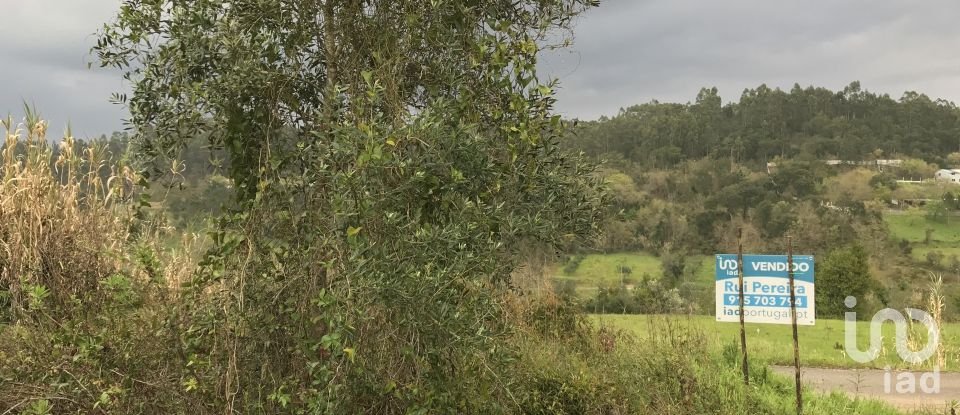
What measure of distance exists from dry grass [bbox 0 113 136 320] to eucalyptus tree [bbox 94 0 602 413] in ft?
4.20

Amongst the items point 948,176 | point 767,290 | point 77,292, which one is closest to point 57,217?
point 77,292

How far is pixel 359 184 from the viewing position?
290cm

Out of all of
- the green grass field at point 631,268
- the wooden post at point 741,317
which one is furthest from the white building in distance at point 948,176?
the wooden post at point 741,317

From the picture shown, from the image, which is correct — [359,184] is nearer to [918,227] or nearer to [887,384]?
[887,384]

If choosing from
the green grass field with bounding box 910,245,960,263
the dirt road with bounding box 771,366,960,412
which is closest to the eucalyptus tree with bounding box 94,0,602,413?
the dirt road with bounding box 771,366,960,412

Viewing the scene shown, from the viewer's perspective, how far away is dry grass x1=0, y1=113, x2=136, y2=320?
4.65 meters

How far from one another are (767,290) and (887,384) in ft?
11.9

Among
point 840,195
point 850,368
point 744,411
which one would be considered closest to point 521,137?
point 744,411

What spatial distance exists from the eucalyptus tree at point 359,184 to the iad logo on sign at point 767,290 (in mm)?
5213

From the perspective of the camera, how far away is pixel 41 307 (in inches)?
164

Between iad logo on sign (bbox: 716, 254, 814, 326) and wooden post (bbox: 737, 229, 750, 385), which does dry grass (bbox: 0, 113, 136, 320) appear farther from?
iad logo on sign (bbox: 716, 254, 814, 326)

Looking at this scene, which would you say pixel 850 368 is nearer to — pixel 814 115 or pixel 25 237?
pixel 25 237

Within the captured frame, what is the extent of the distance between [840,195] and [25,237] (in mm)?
84441

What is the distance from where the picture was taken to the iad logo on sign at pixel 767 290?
7.96 meters
